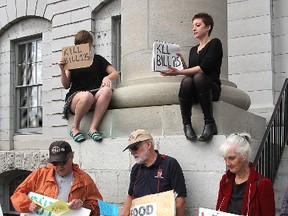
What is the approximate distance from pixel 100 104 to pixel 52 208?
1.81 meters

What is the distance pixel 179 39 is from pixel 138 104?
0.99m

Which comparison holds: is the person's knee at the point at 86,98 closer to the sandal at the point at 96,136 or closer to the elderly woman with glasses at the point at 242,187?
the sandal at the point at 96,136

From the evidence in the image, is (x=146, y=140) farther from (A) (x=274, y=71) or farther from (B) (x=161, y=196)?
(A) (x=274, y=71)

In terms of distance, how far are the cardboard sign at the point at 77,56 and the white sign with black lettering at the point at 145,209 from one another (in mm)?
1840

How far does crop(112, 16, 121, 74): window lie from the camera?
12.9m

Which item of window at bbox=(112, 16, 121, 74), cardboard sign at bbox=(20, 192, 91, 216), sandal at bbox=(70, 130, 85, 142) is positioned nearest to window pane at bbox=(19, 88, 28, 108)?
window at bbox=(112, 16, 121, 74)

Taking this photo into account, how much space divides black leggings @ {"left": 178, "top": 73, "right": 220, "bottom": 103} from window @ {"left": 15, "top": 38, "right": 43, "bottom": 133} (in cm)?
991

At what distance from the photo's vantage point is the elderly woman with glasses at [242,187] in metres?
4.03

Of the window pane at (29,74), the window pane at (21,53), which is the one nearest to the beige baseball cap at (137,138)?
the window pane at (29,74)

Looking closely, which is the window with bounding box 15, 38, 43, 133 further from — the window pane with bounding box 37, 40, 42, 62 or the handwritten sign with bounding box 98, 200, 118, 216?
the handwritten sign with bounding box 98, 200, 118, 216

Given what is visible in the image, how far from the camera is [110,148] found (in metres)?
6.09

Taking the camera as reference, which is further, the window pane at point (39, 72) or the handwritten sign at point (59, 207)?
the window pane at point (39, 72)

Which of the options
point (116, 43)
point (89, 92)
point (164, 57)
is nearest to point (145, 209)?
point (164, 57)

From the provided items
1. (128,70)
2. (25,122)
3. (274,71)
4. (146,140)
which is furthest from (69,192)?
(25,122)
